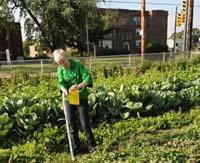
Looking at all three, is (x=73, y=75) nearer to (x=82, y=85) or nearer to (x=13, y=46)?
(x=82, y=85)

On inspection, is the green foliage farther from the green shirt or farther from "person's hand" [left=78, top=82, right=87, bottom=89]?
"person's hand" [left=78, top=82, right=87, bottom=89]

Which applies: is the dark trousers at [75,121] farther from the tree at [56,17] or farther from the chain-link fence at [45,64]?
the tree at [56,17]

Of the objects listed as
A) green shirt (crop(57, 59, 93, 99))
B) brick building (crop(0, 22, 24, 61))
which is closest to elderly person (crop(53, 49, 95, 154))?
green shirt (crop(57, 59, 93, 99))

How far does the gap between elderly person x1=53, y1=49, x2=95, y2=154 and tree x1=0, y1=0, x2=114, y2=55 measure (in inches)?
1121

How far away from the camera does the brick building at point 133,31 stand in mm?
82438

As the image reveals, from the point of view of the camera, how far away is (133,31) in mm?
Result: 86500

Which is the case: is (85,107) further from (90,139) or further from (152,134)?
(152,134)

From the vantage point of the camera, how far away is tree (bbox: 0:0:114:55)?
34062 millimetres

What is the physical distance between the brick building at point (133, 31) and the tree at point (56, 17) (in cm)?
4286

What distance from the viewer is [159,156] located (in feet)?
16.9

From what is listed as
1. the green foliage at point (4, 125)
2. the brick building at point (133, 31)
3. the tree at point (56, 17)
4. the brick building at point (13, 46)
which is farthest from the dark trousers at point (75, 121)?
the brick building at point (133, 31)

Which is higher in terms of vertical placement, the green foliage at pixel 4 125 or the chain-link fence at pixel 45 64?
the green foliage at pixel 4 125

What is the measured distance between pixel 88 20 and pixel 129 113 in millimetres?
29735

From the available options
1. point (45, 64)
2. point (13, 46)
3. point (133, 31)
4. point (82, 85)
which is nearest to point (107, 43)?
point (133, 31)
